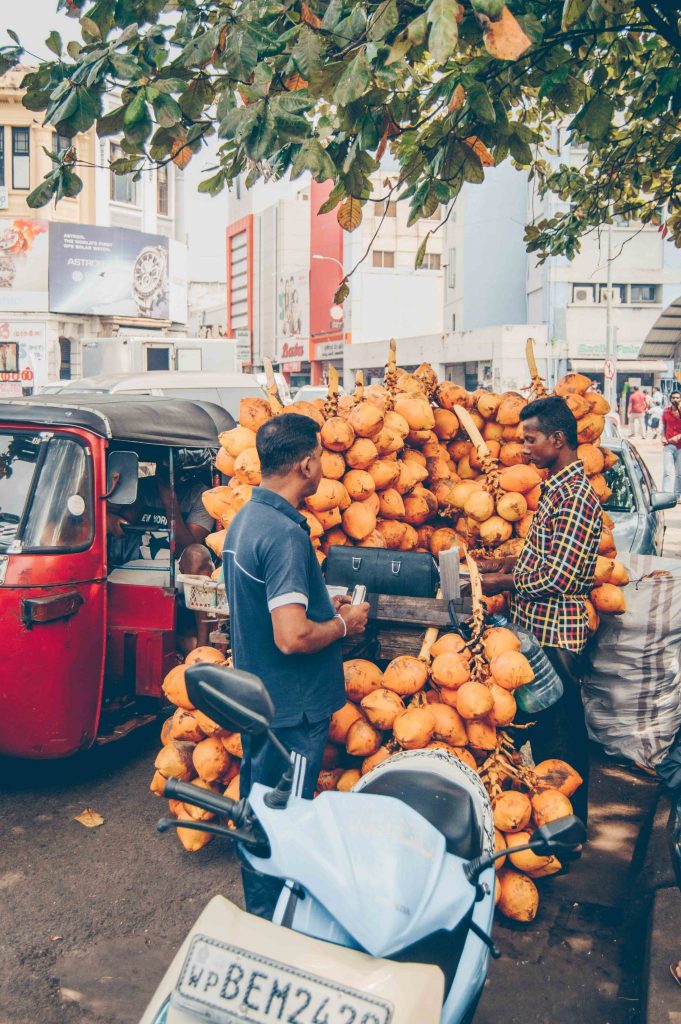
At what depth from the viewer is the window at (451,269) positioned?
159 feet

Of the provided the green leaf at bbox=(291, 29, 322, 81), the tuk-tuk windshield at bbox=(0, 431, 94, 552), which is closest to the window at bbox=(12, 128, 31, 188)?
the tuk-tuk windshield at bbox=(0, 431, 94, 552)

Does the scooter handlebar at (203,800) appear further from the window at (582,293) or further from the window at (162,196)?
the window at (162,196)

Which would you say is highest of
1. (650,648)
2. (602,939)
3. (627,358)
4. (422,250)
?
(627,358)

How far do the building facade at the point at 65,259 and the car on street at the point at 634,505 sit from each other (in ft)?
109

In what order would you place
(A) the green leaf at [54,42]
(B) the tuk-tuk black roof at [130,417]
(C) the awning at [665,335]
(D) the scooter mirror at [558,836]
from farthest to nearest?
(C) the awning at [665,335]
(B) the tuk-tuk black roof at [130,417]
(A) the green leaf at [54,42]
(D) the scooter mirror at [558,836]

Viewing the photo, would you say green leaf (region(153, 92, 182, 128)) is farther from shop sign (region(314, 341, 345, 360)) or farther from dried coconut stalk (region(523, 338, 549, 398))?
shop sign (region(314, 341, 345, 360))

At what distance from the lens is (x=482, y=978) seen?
7.88 feet

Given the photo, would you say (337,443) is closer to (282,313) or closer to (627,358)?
(627,358)

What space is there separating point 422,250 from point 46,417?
7.78 feet

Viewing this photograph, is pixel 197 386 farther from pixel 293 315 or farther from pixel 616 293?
pixel 293 315

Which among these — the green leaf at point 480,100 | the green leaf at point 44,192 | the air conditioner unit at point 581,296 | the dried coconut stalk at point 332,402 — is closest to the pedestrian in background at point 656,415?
the air conditioner unit at point 581,296

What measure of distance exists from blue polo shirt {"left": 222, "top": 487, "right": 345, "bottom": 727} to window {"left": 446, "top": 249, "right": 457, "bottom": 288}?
47383 mm

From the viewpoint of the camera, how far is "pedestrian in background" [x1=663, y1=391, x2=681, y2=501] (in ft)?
52.1

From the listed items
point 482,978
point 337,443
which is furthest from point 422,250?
point 482,978
